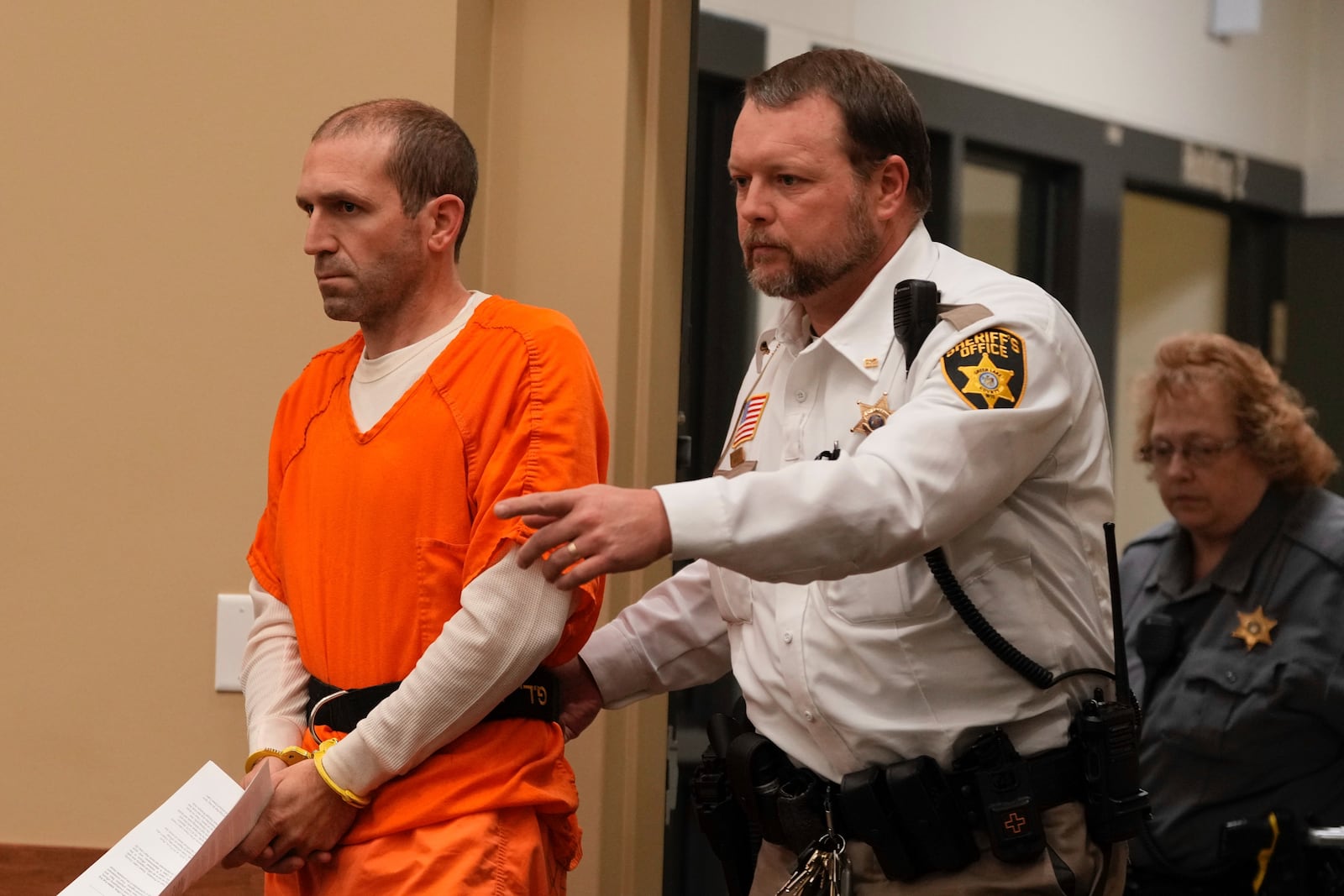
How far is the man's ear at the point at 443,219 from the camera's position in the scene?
180 centimetres

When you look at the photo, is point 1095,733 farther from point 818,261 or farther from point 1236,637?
point 1236,637

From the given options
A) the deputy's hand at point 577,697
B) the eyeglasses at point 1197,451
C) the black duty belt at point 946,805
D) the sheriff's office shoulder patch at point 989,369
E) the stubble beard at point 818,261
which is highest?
the stubble beard at point 818,261

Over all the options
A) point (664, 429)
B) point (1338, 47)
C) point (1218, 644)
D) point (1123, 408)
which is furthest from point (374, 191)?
point (1338, 47)

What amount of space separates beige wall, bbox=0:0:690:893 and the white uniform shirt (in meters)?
0.51

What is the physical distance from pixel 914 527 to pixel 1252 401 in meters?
1.92

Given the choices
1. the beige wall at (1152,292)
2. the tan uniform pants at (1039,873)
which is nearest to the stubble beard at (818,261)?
the tan uniform pants at (1039,873)

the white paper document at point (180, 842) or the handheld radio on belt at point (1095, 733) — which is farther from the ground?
the handheld radio on belt at point (1095, 733)

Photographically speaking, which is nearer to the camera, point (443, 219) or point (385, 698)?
point (385, 698)

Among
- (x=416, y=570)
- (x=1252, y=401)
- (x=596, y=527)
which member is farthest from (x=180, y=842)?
(x=1252, y=401)

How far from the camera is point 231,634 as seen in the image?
89.9 inches

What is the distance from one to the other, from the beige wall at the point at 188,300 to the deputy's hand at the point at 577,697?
1.11ft

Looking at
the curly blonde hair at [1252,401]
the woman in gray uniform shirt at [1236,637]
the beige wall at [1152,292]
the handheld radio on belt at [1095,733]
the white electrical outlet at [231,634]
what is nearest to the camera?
the handheld radio on belt at [1095,733]

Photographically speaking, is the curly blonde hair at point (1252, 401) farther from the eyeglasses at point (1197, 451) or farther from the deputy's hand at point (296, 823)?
the deputy's hand at point (296, 823)

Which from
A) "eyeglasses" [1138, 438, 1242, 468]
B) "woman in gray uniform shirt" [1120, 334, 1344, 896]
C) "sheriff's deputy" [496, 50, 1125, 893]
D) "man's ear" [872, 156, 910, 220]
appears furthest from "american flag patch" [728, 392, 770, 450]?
"eyeglasses" [1138, 438, 1242, 468]
